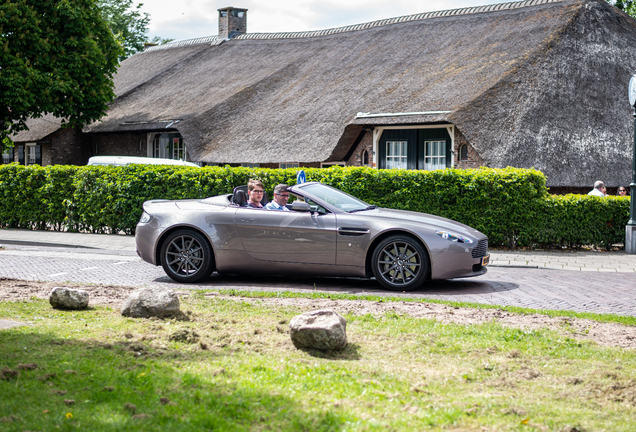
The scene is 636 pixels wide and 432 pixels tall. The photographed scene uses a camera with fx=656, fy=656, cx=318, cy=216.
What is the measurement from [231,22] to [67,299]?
36561 millimetres

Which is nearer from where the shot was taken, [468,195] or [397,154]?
[468,195]

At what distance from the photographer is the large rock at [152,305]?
658 centimetres

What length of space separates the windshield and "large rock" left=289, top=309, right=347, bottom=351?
4437 mm

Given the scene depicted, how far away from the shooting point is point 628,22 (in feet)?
82.7

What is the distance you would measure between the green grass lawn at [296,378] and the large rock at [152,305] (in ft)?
0.57

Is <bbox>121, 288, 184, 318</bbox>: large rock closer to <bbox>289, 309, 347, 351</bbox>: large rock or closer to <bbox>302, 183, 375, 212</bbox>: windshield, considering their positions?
<bbox>289, 309, 347, 351</bbox>: large rock

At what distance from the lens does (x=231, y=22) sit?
4106 centimetres

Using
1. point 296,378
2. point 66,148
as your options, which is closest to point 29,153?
point 66,148

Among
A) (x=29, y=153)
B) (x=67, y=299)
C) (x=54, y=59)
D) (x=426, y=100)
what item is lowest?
(x=67, y=299)

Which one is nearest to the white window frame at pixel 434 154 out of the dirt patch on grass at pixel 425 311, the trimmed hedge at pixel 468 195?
the trimmed hedge at pixel 468 195

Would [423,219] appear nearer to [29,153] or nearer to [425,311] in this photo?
[425,311]

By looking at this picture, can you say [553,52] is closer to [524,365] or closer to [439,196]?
[439,196]

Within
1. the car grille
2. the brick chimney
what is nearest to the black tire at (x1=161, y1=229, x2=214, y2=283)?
the car grille

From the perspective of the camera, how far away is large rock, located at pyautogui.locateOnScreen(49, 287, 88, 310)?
23.0 feet
